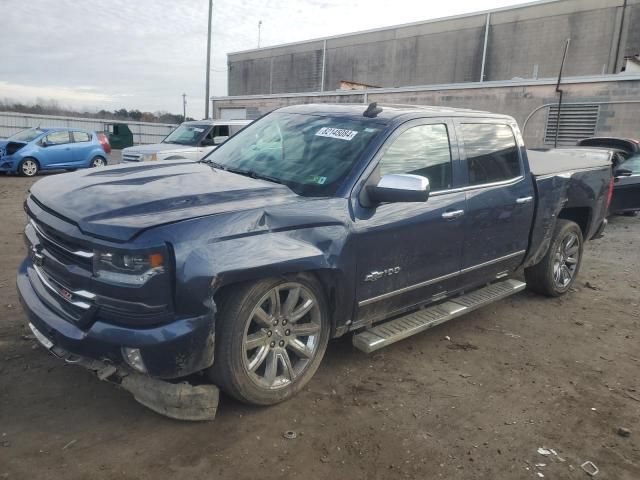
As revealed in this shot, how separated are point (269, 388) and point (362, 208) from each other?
1.27 m

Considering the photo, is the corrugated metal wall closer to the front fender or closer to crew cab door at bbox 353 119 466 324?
crew cab door at bbox 353 119 466 324

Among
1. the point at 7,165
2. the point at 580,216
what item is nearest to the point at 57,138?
the point at 7,165

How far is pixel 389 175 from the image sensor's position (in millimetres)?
3324

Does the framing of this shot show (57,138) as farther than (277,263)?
Yes

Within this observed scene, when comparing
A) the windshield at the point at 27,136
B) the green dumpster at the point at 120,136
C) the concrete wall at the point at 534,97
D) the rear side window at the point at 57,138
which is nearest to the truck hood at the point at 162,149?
the rear side window at the point at 57,138

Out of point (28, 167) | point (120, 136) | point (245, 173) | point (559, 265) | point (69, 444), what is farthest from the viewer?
point (120, 136)

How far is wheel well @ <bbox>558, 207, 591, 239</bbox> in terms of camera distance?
233 inches

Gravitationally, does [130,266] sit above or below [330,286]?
above

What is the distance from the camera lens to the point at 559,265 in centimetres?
573

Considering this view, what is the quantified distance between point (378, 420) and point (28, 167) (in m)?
15.6

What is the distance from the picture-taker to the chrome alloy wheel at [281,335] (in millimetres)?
3055

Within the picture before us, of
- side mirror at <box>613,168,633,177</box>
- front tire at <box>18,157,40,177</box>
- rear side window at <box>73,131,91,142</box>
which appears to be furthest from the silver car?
side mirror at <box>613,168,633,177</box>

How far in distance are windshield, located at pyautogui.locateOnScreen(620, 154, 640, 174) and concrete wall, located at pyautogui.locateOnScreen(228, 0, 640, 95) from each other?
25523mm

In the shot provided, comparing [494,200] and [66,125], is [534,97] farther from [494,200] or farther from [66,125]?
[66,125]
